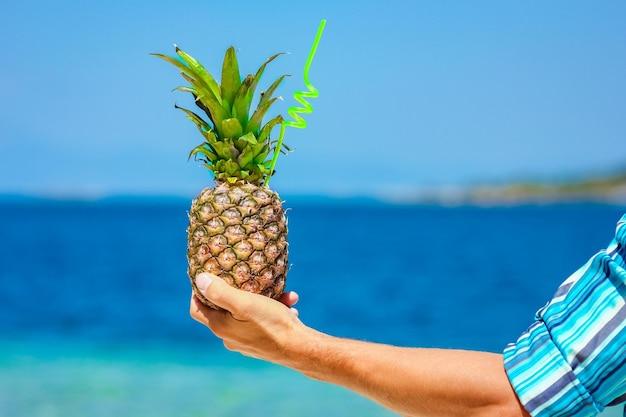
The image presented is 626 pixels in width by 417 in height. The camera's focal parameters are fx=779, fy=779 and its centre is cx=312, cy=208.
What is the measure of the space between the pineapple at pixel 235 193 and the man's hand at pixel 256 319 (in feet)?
0.52

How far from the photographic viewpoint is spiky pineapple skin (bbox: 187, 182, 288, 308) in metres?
3.10

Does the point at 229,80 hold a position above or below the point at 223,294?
above

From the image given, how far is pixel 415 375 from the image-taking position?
7.63ft

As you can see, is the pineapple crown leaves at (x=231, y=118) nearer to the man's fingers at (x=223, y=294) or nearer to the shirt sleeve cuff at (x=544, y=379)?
the man's fingers at (x=223, y=294)

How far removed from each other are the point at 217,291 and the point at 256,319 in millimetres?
178

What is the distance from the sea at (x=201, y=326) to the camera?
12.8 metres

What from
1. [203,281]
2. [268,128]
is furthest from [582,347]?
[268,128]

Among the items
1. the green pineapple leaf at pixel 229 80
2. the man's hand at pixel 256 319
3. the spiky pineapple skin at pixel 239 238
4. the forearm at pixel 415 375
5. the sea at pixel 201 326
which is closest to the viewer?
the forearm at pixel 415 375

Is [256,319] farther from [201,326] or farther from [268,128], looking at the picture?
[201,326]

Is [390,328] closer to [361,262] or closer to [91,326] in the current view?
[91,326]

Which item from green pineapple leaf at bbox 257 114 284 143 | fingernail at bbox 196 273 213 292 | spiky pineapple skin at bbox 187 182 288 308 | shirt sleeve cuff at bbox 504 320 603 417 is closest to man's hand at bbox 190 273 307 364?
fingernail at bbox 196 273 213 292

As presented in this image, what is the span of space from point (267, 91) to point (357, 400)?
30.6 feet

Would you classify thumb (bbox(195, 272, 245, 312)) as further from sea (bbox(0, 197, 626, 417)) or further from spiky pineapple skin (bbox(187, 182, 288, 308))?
sea (bbox(0, 197, 626, 417))

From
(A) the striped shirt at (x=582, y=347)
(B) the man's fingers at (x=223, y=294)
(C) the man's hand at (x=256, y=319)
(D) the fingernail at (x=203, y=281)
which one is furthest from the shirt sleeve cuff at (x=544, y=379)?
(D) the fingernail at (x=203, y=281)
